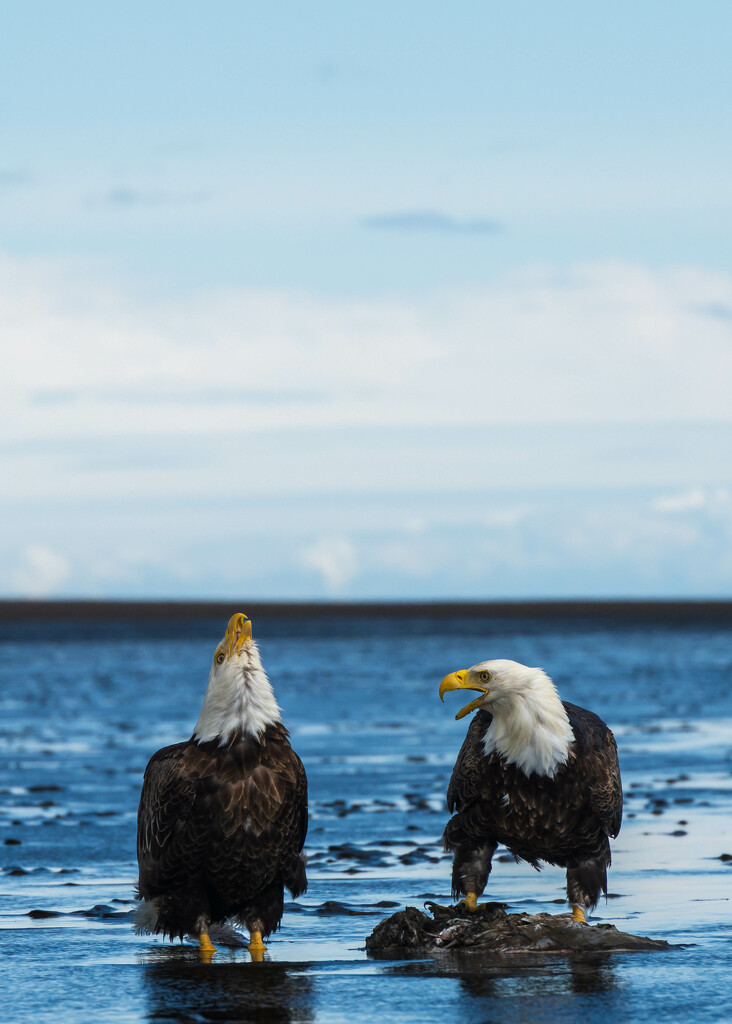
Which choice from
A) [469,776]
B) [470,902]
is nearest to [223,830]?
[469,776]

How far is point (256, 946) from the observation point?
349 inches

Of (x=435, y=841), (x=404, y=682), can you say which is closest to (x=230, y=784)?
(x=435, y=841)

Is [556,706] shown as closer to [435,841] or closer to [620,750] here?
[435,841]

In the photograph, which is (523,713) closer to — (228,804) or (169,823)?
(228,804)

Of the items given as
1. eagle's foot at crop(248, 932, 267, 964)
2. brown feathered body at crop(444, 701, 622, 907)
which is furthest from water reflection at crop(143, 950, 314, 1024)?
brown feathered body at crop(444, 701, 622, 907)

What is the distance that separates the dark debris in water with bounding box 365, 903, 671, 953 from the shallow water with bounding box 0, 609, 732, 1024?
12 cm

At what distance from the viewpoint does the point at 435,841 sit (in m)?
12.5

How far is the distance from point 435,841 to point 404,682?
19410 mm

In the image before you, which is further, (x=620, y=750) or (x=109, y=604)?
(x=109, y=604)

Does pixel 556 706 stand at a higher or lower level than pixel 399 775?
higher

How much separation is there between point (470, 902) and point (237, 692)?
1912 millimetres

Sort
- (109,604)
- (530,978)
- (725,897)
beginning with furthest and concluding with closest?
(109,604) → (725,897) → (530,978)

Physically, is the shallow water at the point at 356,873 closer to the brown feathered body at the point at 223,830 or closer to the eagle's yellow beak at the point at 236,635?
the brown feathered body at the point at 223,830

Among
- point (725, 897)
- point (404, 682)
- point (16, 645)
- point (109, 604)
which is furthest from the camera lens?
point (109, 604)
